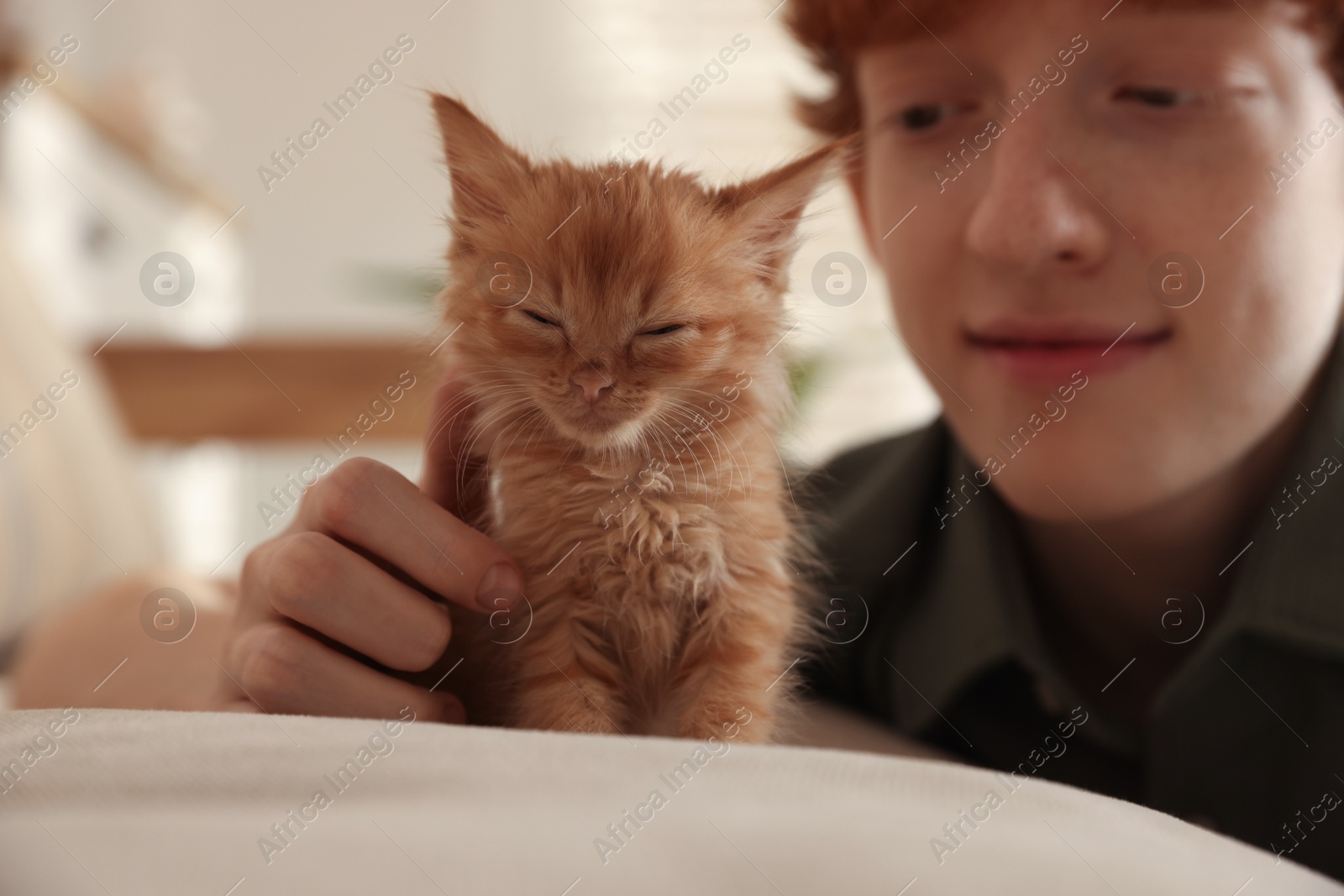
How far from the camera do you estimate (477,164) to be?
36.1 inches

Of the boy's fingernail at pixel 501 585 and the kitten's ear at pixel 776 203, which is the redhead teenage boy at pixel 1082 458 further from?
the kitten's ear at pixel 776 203

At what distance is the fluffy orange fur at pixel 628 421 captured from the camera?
849mm

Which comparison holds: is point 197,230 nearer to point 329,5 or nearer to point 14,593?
point 329,5

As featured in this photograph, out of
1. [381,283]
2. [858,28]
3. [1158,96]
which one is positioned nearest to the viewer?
[1158,96]

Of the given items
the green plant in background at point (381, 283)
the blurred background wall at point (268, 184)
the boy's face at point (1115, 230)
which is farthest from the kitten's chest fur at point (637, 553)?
the green plant in background at point (381, 283)

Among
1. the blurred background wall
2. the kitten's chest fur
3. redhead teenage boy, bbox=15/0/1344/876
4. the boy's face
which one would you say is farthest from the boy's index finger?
the blurred background wall

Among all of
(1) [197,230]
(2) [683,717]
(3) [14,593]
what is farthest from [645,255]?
(1) [197,230]

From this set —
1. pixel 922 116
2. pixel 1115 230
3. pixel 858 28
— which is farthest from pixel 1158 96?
pixel 858 28

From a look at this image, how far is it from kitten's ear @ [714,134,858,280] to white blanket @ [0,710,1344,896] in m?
0.48

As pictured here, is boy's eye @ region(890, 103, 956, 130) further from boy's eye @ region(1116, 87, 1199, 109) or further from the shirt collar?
the shirt collar

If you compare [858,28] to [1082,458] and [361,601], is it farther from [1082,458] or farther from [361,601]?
[361,601]

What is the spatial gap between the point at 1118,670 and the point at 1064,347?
69cm

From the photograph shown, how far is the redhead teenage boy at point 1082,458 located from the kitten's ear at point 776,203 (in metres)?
0.39

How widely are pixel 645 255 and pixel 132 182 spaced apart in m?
3.81
